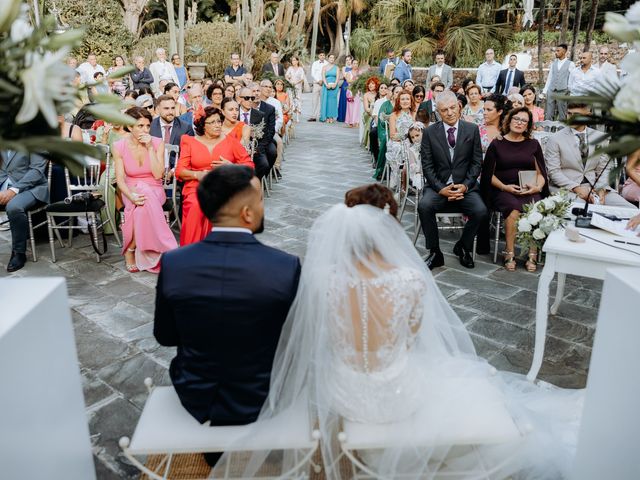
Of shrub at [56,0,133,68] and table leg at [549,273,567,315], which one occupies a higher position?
shrub at [56,0,133,68]

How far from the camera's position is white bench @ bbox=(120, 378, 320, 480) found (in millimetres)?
1930

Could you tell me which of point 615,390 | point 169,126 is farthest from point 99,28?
point 615,390

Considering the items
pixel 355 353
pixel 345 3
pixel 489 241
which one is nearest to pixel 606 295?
pixel 355 353

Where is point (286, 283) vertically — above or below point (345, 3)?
below

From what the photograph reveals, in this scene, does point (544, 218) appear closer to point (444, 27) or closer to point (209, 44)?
point (444, 27)

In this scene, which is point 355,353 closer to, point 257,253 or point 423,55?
point 257,253

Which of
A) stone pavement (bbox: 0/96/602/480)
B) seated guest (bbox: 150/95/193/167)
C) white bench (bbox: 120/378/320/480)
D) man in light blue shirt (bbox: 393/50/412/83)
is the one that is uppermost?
man in light blue shirt (bbox: 393/50/412/83)

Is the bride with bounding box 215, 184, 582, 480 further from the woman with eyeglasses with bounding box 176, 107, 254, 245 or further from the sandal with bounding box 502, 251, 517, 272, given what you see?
the woman with eyeglasses with bounding box 176, 107, 254, 245

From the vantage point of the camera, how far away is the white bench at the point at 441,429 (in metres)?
1.98

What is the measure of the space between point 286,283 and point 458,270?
3193 millimetres

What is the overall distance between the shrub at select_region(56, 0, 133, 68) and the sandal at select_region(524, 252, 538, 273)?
1481cm

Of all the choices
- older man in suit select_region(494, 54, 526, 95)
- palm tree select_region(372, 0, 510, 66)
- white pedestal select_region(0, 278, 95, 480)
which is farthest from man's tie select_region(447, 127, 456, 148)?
palm tree select_region(372, 0, 510, 66)

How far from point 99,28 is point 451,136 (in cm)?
1486

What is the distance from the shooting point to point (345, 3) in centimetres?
2678
